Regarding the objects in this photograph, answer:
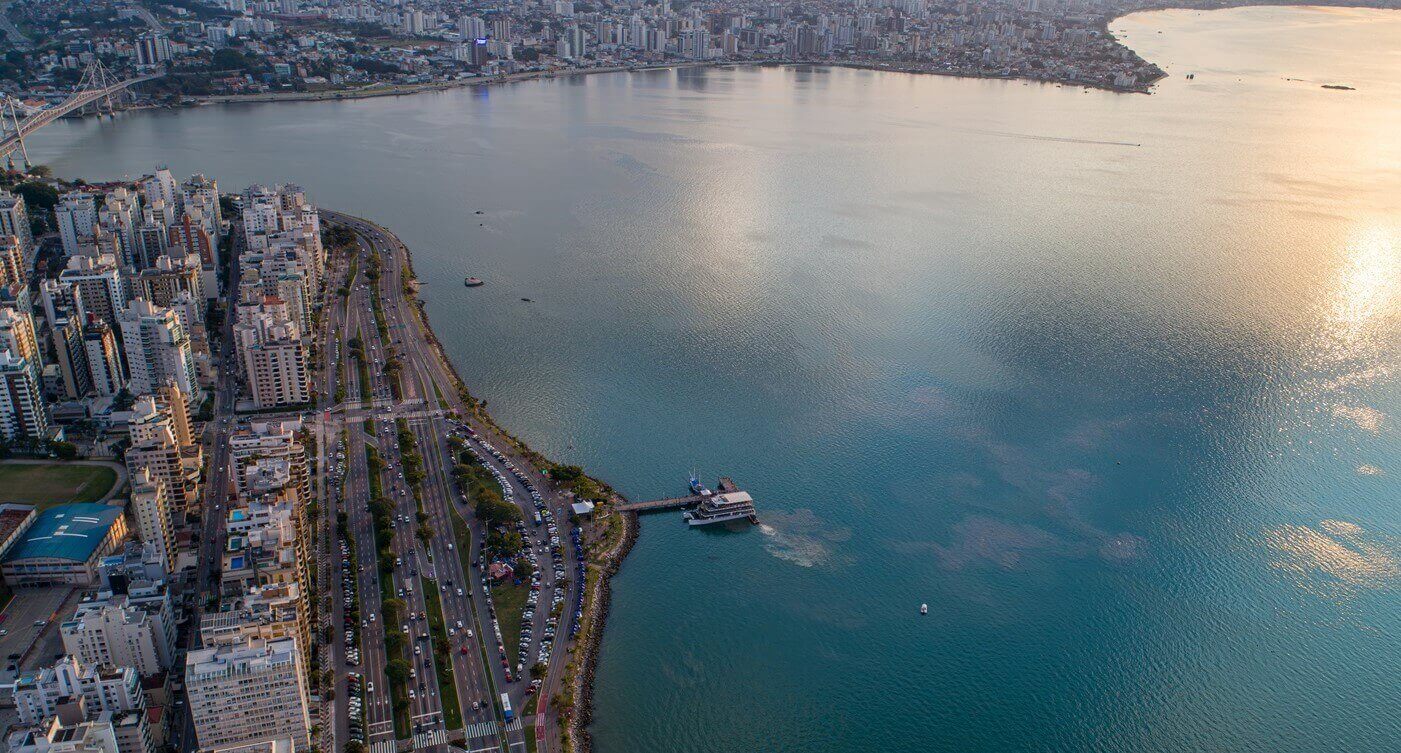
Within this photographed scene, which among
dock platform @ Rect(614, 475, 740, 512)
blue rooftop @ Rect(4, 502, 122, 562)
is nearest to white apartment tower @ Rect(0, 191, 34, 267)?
blue rooftop @ Rect(4, 502, 122, 562)

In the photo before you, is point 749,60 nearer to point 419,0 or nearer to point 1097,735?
point 419,0

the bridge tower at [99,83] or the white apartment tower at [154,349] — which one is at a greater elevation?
the bridge tower at [99,83]

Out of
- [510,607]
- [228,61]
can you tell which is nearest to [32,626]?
[510,607]

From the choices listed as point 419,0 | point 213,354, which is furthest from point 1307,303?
point 419,0

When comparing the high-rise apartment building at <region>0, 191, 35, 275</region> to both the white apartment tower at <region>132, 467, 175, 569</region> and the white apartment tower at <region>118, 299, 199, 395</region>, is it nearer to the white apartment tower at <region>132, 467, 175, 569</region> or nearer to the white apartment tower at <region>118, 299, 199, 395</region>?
the white apartment tower at <region>118, 299, 199, 395</region>

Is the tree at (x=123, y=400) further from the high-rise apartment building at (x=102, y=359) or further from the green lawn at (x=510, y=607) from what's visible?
the green lawn at (x=510, y=607)

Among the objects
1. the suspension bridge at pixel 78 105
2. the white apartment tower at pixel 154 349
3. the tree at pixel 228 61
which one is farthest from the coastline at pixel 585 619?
the tree at pixel 228 61

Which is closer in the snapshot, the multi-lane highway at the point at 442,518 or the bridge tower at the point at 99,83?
the multi-lane highway at the point at 442,518
